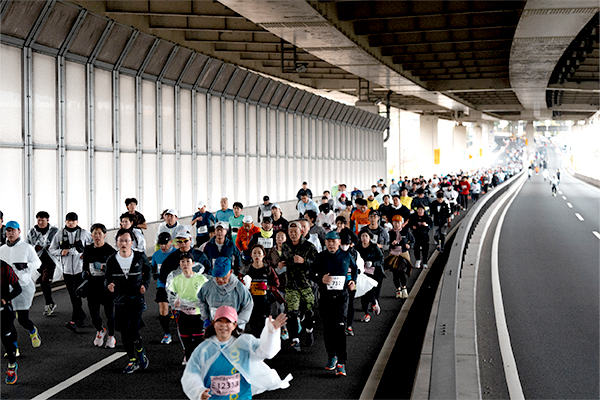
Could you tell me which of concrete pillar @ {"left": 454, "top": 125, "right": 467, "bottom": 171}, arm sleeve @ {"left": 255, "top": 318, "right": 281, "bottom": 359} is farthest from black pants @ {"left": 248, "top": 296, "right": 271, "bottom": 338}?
concrete pillar @ {"left": 454, "top": 125, "right": 467, "bottom": 171}

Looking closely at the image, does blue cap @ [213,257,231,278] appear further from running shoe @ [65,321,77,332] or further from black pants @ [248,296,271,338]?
running shoe @ [65,321,77,332]

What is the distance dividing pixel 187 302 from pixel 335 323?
1752 mm

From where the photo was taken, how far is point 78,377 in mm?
8453

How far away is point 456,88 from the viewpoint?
3875cm

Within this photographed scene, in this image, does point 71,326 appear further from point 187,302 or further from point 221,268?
point 221,268

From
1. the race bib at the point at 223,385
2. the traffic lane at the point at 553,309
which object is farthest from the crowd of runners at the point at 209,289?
the traffic lane at the point at 553,309

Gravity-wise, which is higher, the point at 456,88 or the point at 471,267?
the point at 456,88

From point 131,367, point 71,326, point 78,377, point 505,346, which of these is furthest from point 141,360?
point 505,346

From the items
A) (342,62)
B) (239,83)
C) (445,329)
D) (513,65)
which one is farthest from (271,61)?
(445,329)

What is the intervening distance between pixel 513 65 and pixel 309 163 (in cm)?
1215

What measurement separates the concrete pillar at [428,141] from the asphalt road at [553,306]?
1721 inches

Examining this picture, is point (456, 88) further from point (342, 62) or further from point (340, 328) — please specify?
point (340, 328)

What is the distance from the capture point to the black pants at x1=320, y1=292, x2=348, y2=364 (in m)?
8.50

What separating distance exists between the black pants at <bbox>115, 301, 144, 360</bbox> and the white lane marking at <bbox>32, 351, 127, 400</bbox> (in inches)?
21.2
